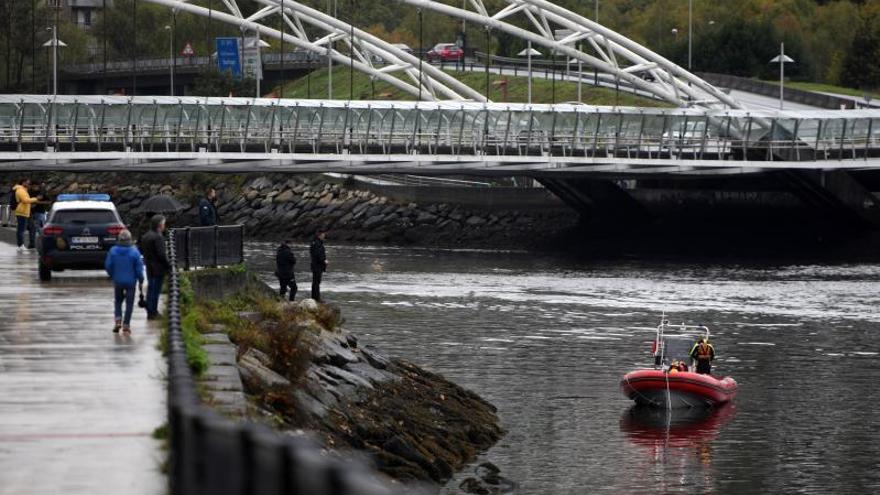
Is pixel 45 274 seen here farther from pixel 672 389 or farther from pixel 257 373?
pixel 257 373

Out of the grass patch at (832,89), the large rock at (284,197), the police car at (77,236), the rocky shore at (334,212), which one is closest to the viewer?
the police car at (77,236)

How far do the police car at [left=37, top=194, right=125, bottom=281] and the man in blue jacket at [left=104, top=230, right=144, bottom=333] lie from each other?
399 inches

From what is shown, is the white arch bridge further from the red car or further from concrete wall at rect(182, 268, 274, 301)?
the red car

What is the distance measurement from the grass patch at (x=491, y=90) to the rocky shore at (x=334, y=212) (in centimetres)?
1486

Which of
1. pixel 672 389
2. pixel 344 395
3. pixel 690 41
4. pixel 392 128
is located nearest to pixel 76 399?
pixel 344 395

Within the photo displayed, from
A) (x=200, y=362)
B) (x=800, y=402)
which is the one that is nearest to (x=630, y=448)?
(x=800, y=402)

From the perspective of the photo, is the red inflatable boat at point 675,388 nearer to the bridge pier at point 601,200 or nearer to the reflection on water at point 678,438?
the reflection on water at point 678,438

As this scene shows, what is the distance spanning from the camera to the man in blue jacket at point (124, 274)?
30094 mm

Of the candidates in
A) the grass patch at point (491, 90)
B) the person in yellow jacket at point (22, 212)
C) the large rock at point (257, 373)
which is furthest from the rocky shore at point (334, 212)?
the large rock at point (257, 373)

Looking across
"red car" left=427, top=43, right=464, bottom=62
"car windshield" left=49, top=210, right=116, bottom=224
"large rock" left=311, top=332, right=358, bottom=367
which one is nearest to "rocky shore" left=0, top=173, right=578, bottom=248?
"red car" left=427, top=43, right=464, bottom=62

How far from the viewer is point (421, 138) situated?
Answer: 345ft

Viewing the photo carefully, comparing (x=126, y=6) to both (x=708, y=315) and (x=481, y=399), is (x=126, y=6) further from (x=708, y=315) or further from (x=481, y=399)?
(x=481, y=399)

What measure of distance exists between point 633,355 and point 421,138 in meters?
54.8

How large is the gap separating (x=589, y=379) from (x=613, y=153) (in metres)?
58.2
